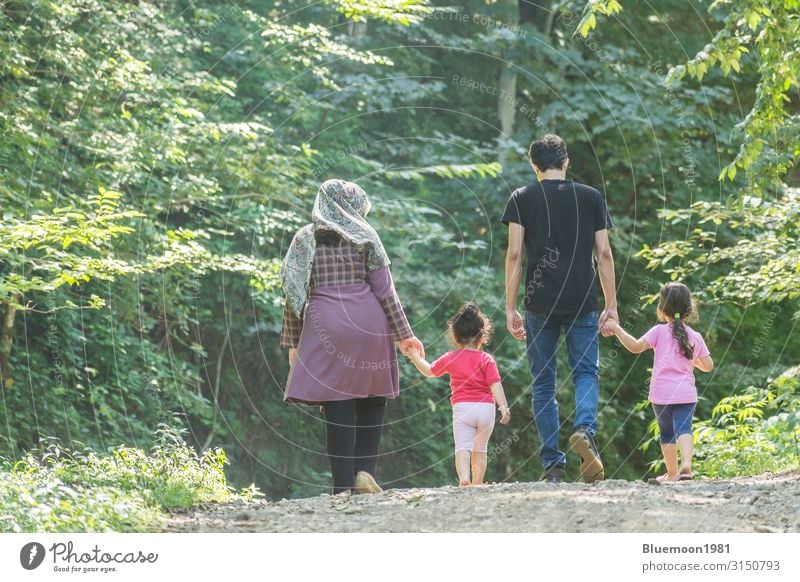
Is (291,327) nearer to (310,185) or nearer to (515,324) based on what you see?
(515,324)

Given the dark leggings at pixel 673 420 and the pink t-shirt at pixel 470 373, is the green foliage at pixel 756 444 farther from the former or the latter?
the pink t-shirt at pixel 470 373

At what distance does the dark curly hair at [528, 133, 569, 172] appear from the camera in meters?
6.38

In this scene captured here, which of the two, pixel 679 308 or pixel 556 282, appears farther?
pixel 679 308

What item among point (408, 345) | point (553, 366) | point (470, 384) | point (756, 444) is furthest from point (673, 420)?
point (408, 345)

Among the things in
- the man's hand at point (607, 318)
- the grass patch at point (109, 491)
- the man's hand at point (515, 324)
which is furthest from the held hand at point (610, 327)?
the grass patch at point (109, 491)

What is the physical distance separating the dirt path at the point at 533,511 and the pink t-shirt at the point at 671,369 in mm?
1039

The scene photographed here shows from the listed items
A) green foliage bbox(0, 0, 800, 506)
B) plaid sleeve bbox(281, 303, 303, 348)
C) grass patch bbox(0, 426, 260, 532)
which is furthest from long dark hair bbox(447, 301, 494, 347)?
green foliage bbox(0, 0, 800, 506)

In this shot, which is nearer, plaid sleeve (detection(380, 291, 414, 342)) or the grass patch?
the grass patch

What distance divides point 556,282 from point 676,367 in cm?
141

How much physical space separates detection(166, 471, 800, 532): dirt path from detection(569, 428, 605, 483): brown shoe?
0.21 metres

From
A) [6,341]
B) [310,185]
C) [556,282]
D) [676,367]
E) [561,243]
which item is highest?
[310,185]

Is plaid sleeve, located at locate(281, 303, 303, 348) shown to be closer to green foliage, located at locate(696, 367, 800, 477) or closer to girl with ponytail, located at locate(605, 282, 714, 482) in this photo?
girl with ponytail, located at locate(605, 282, 714, 482)

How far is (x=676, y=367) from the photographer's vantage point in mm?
7172

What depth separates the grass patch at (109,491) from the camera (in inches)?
197
